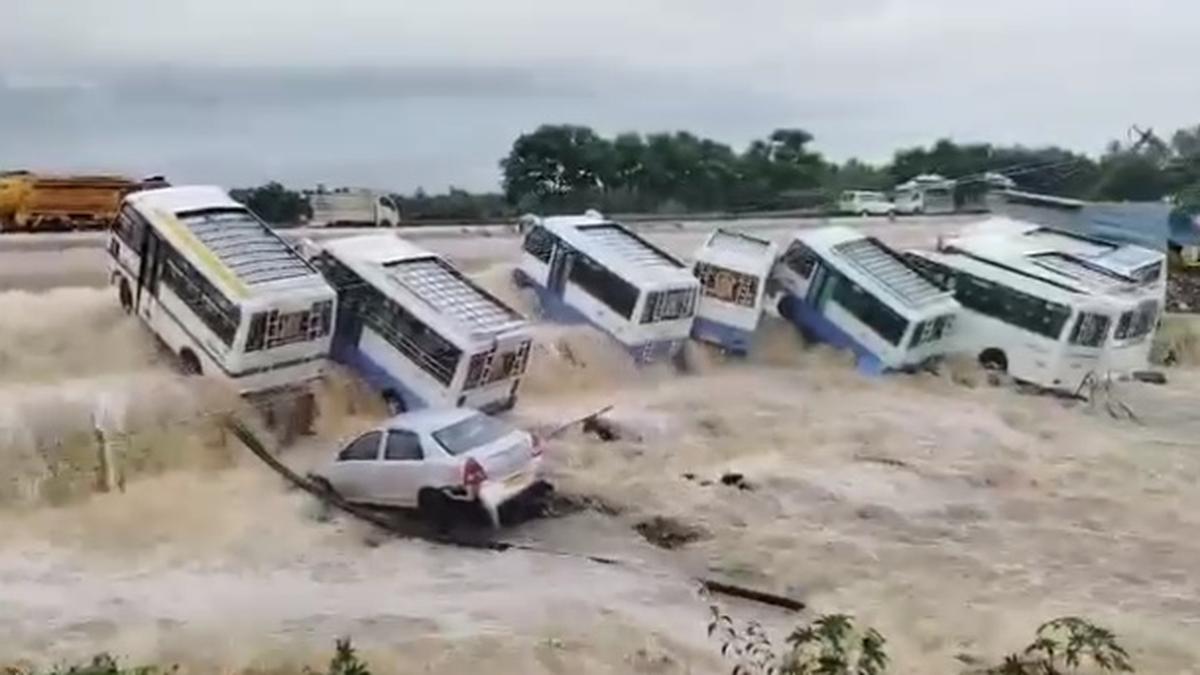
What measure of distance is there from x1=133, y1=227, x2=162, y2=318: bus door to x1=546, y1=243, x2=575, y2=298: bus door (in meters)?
7.19

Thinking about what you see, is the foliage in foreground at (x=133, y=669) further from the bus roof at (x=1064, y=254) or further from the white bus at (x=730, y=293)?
the bus roof at (x=1064, y=254)

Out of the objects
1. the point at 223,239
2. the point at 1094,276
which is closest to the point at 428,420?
the point at 223,239

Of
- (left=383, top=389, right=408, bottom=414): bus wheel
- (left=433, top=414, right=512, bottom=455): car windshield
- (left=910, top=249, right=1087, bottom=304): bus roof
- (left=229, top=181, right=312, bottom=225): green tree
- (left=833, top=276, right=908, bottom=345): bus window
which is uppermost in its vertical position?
(left=910, top=249, right=1087, bottom=304): bus roof

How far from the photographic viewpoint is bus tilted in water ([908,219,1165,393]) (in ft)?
88.3

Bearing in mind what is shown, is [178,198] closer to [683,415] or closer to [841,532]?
[683,415]

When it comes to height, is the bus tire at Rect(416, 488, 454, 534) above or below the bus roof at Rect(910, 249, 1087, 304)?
below

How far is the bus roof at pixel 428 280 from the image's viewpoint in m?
20.1

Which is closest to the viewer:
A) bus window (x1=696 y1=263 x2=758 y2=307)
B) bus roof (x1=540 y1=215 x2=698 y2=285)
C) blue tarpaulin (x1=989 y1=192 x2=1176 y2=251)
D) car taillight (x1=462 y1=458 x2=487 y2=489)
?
car taillight (x1=462 y1=458 x2=487 y2=489)

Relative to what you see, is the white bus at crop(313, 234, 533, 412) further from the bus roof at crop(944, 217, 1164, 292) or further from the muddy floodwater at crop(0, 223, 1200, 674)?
the bus roof at crop(944, 217, 1164, 292)

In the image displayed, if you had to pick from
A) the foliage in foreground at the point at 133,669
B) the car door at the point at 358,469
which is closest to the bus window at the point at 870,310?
the car door at the point at 358,469

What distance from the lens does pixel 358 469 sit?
17.0 metres

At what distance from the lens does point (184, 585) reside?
14852 millimetres

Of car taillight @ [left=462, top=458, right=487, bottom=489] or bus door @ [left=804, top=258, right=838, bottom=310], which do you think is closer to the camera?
car taillight @ [left=462, top=458, right=487, bottom=489]

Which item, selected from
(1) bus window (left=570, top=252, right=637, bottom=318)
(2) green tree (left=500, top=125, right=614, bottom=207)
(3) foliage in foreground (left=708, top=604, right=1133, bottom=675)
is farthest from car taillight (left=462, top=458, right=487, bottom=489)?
(2) green tree (left=500, top=125, right=614, bottom=207)
